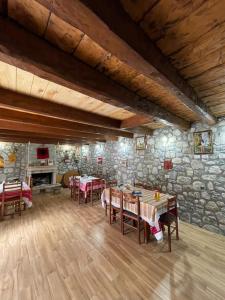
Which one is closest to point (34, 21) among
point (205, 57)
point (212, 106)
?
point (205, 57)

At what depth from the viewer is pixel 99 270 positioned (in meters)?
2.17

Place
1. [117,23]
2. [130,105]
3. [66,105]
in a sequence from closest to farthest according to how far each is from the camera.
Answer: [117,23], [130,105], [66,105]

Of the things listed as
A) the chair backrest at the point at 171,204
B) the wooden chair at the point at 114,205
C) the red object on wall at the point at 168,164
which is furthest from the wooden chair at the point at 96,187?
the chair backrest at the point at 171,204

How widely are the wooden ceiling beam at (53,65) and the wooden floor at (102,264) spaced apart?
7.76 feet

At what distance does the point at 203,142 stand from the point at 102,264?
317 centimetres

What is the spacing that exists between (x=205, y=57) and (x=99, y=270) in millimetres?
2905

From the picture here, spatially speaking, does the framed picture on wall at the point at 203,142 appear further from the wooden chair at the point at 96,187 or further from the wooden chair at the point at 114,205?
the wooden chair at the point at 96,187

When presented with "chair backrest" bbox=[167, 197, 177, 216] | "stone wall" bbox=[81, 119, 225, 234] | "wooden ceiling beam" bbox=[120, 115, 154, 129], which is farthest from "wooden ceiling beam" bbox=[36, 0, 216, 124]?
"stone wall" bbox=[81, 119, 225, 234]

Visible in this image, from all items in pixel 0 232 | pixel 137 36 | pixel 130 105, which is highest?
pixel 137 36

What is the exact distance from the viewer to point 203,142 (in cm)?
338

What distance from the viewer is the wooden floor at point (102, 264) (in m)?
1.84

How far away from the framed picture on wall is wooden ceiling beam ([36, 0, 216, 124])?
2.56 meters

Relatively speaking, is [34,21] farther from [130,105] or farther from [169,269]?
[169,269]

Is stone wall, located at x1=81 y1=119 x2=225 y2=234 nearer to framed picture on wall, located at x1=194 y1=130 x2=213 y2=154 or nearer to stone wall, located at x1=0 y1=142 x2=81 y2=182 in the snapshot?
framed picture on wall, located at x1=194 y1=130 x2=213 y2=154
